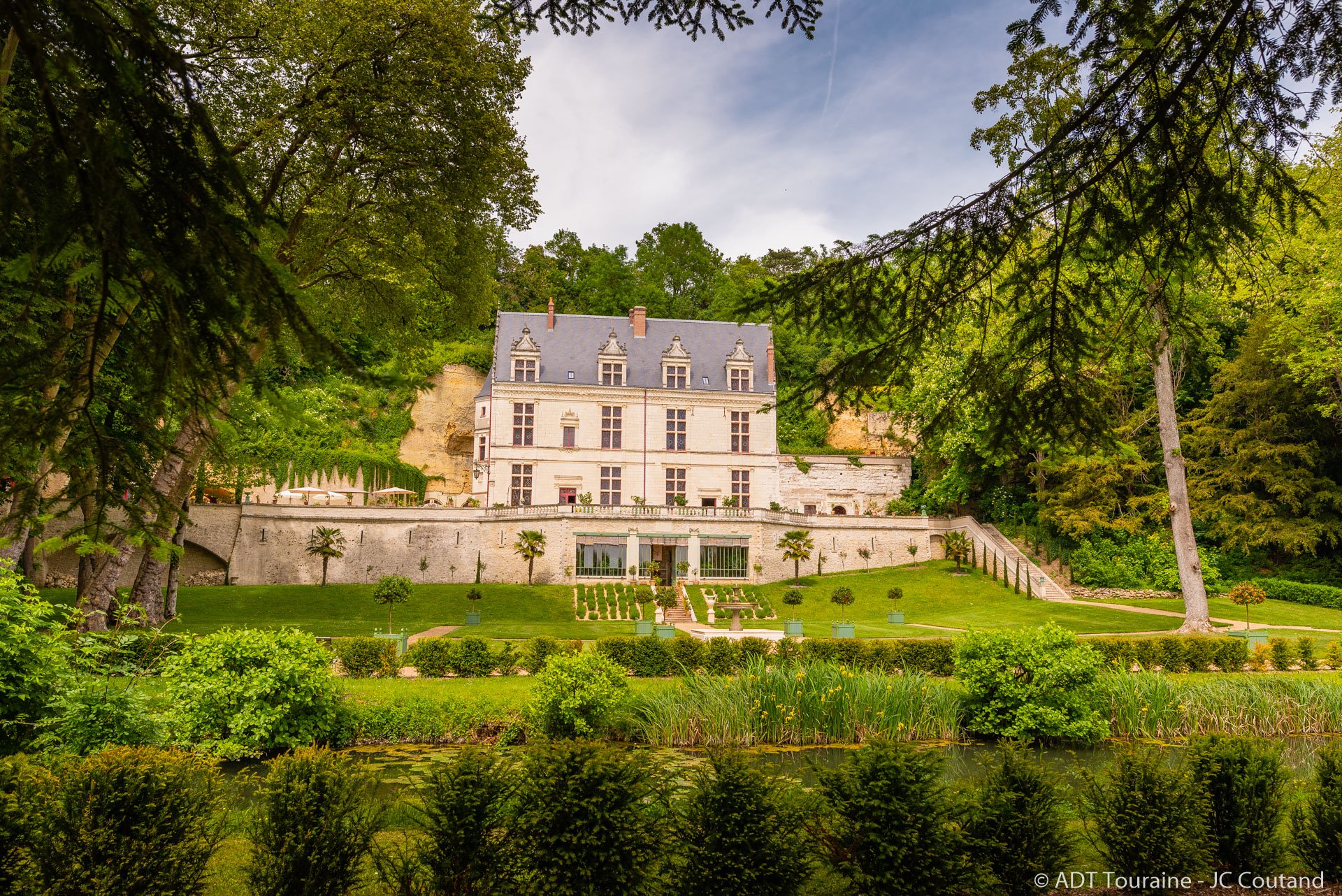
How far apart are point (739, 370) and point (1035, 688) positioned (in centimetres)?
2691

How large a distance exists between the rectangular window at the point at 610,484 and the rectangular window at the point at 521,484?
10.1 feet

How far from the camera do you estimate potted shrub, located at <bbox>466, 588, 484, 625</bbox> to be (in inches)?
941

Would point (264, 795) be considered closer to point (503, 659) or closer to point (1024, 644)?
point (1024, 644)

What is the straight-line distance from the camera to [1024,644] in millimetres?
10672

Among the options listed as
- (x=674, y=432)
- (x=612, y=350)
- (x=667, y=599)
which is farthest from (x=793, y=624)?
(x=612, y=350)

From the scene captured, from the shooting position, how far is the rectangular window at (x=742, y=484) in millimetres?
36000

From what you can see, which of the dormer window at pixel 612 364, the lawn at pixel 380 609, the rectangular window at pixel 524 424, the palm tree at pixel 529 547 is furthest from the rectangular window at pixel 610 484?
the lawn at pixel 380 609

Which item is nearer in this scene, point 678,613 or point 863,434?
point 678,613

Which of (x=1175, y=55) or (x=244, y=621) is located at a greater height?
(x=1175, y=55)

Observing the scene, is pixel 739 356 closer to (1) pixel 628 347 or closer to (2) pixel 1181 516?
(1) pixel 628 347

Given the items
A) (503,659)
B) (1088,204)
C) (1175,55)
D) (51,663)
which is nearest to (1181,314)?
(1088,204)

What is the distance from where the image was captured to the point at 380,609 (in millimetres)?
26578

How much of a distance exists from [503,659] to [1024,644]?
846cm

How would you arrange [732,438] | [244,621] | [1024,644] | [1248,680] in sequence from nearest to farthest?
[1024,644] → [1248,680] → [244,621] → [732,438]
